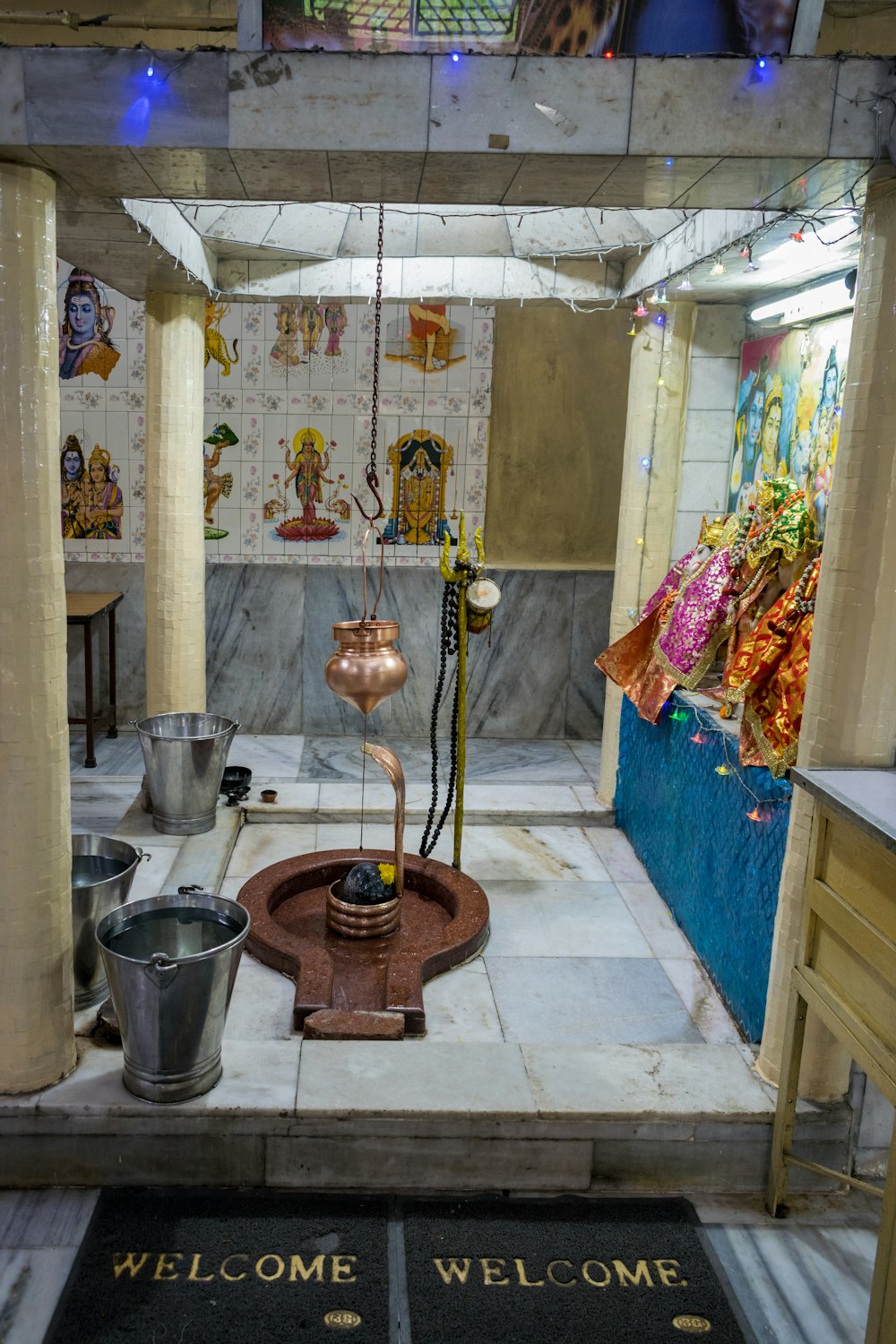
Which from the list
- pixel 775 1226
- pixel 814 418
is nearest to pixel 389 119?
pixel 814 418

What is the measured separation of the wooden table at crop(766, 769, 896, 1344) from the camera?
9.78 ft

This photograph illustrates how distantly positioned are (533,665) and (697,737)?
12.5 feet

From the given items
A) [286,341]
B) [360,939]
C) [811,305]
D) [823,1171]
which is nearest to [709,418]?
[811,305]

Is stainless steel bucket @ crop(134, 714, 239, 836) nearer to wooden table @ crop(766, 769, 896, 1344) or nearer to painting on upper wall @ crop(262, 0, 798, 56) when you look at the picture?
wooden table @ crop(766, 769, 896, 1344)

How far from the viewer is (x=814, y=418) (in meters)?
5.41

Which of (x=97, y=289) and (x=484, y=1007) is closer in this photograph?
(x=484, y=1007)

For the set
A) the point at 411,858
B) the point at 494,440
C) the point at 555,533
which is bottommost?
the point at 411,858

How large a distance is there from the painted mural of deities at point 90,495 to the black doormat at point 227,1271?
6.07 meters

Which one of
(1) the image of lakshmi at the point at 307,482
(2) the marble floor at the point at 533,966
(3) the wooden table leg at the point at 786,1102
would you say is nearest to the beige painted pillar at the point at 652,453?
(2) the marble floor at the point at 533,966

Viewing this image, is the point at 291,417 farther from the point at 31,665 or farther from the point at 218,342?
the point at 31,665

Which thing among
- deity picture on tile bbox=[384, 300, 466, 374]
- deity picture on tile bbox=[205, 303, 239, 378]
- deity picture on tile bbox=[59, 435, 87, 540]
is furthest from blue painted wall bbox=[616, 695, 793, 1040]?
deity picture on tile bbox=[59, 435, 87, 540]

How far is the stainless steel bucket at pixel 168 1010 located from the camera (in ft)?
12.3

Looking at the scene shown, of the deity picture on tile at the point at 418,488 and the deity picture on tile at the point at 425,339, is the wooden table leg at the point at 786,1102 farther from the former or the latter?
the deity picture on tile at the point at 425,339

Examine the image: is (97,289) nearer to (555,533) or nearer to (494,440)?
(494,440)
